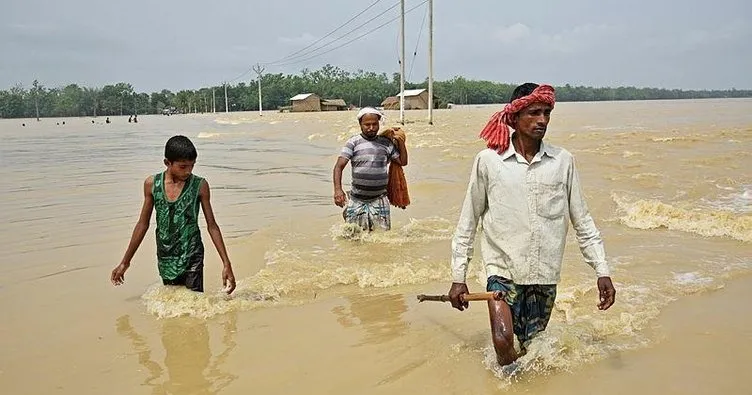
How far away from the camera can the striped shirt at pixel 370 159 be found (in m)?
6.46

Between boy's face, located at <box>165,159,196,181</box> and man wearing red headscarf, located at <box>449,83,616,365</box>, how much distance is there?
1936 millimetres

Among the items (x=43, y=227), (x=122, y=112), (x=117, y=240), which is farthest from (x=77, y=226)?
(x=122, y=112)

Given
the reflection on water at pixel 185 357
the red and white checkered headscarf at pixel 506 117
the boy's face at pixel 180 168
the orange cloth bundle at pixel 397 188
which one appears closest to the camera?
the red and white checkered headscarf at pixel 506 117

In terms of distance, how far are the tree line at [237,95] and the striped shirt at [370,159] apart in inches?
3300

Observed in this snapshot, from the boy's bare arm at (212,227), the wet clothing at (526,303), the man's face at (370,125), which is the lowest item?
the wet clothing at (526,303)

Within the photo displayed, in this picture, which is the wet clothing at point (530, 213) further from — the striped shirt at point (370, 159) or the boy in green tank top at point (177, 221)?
the striped shirt at point (370, 159)

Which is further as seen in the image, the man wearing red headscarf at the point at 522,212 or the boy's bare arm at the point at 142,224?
the boy's bare arm at the point at 142,224

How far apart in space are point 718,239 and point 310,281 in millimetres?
4387

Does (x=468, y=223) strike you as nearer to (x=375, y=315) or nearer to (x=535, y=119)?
(x=535, y=119)

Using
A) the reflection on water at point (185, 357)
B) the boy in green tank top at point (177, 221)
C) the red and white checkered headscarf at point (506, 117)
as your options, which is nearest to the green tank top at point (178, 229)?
the boy in green tank top at point (177, 221)

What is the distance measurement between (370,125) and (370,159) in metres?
0.34

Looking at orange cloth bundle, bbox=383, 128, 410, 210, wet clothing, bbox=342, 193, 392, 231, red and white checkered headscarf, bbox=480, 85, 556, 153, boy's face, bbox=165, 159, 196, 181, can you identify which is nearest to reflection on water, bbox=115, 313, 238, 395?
boy's face, bbox=165, 159, 196, 181

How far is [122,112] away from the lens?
10662 cm

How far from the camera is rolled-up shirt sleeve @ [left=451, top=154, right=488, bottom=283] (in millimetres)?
3297
